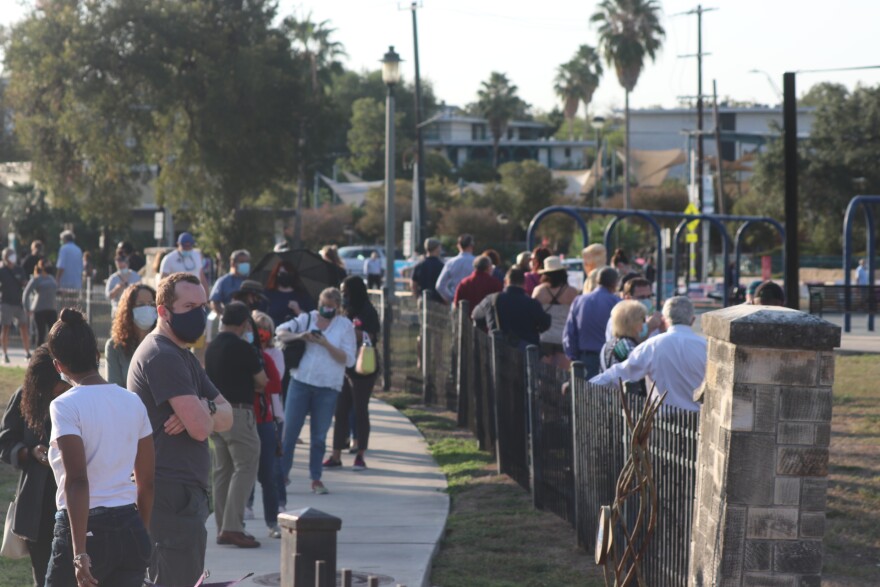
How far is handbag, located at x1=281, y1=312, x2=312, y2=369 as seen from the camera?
10742 millimetres

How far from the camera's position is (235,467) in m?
8.75

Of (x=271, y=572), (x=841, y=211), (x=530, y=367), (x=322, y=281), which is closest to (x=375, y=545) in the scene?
(x=271, y=572)

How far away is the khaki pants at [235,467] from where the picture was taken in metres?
8.60

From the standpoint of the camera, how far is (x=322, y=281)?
610 inches

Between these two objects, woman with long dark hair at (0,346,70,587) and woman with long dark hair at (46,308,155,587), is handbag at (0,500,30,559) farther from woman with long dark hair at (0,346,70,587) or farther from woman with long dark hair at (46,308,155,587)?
woman with long dark hair at (46,308,155,587)

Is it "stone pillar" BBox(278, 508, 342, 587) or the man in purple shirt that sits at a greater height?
the man in purple shirt

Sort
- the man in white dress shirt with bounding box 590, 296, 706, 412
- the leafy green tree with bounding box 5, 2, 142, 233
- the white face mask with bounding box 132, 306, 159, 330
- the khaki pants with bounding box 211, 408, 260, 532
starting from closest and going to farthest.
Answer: the white face mask with bounding box 132, 306, 159, 330, the man in white dress shirt with bounding box 590, 296, 706, 412, the khaki pants with bounding box 211, 408, 260, 532, the leafy green tree with bounding box 5, 2, 142, 233

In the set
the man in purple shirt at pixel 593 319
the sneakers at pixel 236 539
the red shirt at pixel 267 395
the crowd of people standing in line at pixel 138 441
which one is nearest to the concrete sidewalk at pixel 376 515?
the sneakers at pixel 236 539

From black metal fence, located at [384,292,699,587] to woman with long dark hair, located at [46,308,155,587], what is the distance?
105 inches

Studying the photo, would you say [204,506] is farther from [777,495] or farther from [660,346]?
[660,346]

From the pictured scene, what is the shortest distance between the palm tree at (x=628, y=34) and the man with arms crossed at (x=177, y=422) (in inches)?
2642

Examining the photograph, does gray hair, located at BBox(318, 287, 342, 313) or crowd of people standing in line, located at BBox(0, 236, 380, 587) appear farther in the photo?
gray hair, located at BBox(318, 287, 342, 313)

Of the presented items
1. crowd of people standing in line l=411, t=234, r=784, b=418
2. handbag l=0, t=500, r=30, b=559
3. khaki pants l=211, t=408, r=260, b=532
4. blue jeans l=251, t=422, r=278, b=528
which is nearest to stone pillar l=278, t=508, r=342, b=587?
handbag l=0, t=500, r=30, b=559

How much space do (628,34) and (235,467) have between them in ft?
219
